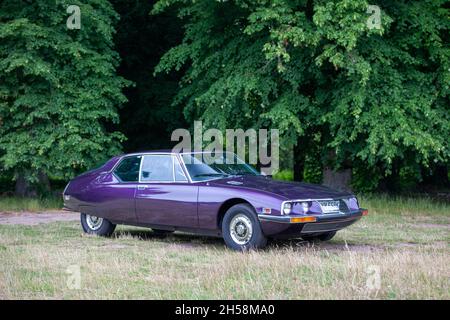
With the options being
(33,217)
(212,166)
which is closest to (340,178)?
(33,217)

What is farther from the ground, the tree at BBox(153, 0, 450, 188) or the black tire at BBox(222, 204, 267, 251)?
the tree at BBox(153, 0, 450, 188)

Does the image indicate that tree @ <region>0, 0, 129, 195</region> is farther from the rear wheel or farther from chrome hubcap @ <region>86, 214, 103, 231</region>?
the rear wheel

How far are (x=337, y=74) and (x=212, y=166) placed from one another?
9.52 metres

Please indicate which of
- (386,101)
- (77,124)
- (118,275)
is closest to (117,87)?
(77,124)

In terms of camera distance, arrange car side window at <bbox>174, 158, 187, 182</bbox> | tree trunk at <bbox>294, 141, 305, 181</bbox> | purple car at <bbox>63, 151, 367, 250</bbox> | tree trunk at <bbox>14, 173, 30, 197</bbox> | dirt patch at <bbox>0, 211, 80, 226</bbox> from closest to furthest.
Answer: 1. purple car at <bbox>63, 151, 367, 250</bbox>
2. car side window at <bbox>174, 158, 187, 182</bbox>
3. dirt patch at <bbox>0, 211, 80, 226</bbox>
4. tree trunk at <bbox>14, 173, 30, 197</bbox>
5. tree trunk at <bbox>294, 141, 305, 181</bbox>

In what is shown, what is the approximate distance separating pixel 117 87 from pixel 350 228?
10.4 meters

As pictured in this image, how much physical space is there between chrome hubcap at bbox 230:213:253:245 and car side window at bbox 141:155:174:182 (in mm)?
1524

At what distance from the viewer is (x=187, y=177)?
37.4 feet

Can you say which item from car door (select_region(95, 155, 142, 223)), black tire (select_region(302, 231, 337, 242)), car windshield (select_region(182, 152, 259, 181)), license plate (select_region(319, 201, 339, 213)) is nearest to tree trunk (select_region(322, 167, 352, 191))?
car windshield (select_region(182, 152, 259, 181))

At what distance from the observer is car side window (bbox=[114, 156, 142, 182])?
1226cm

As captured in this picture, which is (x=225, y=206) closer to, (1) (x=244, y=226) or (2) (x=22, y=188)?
(1) (x=244, y=226)

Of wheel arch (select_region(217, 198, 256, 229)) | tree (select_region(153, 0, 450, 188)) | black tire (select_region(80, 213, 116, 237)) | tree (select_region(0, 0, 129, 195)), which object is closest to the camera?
wheel arch (select_region(217, 198, 256, 229))

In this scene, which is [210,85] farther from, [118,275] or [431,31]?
[118,275]

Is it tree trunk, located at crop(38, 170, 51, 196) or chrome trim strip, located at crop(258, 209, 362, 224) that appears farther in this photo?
tree trunk, located at crop(38, 170, 51, 196)
